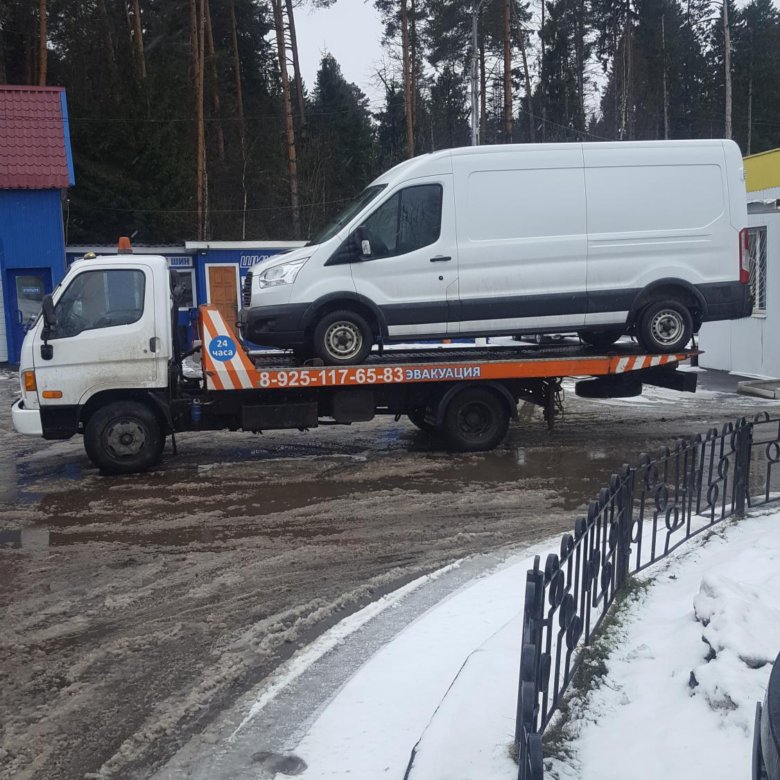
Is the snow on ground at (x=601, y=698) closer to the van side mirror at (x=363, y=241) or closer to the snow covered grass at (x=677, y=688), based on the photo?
the snow covered grass at (x=677, y=688)

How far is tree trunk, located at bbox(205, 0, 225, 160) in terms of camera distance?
3688 cm

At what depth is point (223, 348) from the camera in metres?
10.5

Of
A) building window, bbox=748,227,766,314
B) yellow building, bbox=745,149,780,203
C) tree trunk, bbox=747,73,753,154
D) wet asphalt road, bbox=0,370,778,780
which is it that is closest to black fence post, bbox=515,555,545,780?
wet asphalt road, bbox=0,370,778,780

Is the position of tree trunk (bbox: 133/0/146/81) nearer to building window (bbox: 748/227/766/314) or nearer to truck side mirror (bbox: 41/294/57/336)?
building window (bbox: 748/227/766/314)

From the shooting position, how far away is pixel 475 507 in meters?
8.95

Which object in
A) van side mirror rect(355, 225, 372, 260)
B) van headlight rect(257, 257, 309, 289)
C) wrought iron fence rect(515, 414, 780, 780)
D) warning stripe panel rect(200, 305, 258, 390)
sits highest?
van side mirror rect(355, 225, 372, 260)

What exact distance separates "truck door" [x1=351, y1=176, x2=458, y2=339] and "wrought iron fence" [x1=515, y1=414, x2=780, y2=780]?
324cm

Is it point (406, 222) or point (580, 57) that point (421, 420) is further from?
point (580, 57)

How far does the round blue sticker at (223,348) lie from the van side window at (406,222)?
177 centimetres

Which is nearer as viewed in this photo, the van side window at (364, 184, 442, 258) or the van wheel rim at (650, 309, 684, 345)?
the van side window at (364, 184, 442, 258)

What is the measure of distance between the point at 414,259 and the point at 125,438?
355 centimetres

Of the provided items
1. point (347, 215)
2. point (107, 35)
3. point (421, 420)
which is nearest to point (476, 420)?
point (421, 420)

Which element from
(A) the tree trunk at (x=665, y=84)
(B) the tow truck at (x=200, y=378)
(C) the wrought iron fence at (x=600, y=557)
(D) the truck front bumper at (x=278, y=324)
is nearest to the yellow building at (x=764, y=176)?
(B) the tow truck at (x=200, y=378)

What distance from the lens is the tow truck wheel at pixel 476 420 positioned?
448 inches
